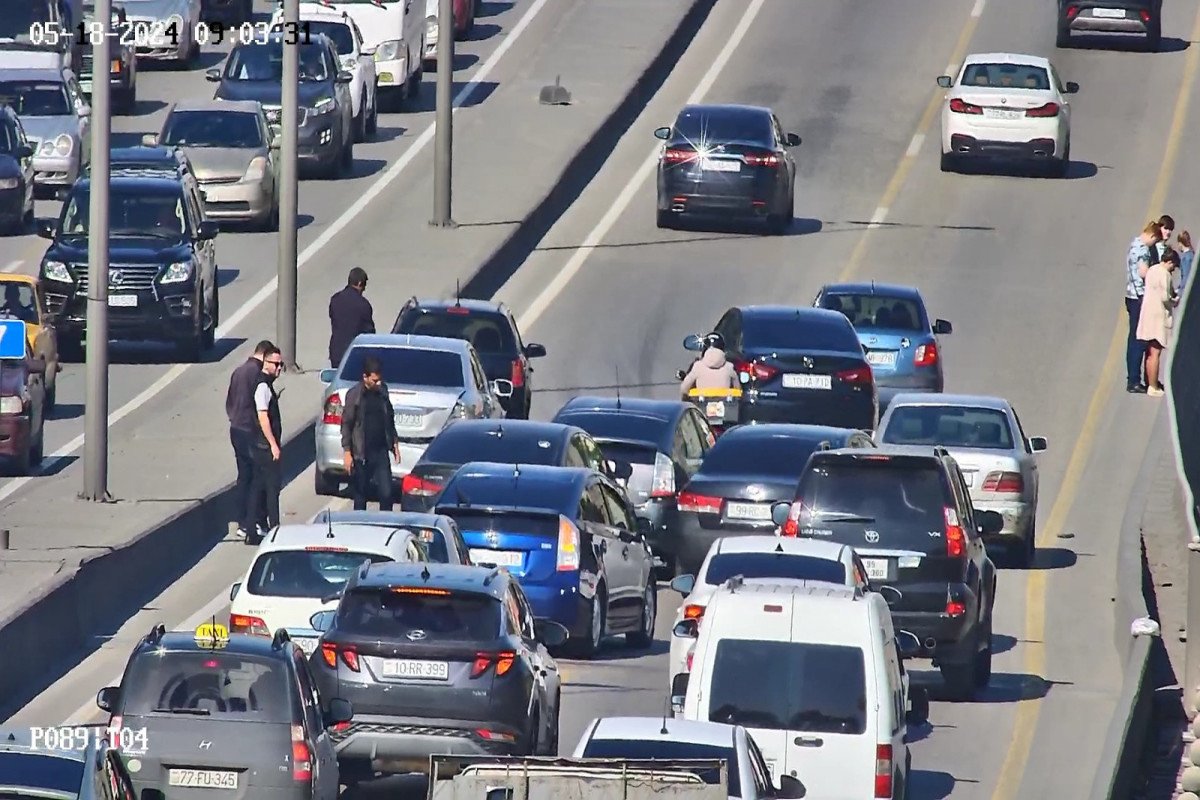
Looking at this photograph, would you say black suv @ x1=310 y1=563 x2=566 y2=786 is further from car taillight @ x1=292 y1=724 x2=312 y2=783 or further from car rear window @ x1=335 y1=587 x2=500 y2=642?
car taillight @ x1=292 y1=724 x2=312 y2=783

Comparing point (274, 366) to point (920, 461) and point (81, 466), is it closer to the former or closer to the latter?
point (81, 466)

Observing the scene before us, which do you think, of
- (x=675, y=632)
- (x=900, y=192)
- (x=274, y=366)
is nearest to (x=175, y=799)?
(x=675, y=632)

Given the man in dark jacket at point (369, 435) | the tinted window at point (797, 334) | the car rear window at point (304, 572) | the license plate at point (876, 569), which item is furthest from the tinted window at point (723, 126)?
the car rear window at point (304, 572)

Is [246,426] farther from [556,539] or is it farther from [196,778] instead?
[196,778]

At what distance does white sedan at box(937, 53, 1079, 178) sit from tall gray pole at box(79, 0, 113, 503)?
67.9 feet

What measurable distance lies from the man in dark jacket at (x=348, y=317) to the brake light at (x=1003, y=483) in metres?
7.57

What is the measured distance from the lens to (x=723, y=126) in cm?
4031

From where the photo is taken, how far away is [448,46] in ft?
136

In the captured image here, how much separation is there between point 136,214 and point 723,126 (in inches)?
395

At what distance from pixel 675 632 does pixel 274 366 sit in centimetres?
747

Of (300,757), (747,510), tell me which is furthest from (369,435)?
(300,757)

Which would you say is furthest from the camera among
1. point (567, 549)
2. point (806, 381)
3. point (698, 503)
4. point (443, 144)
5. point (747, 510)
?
point (443, 144)

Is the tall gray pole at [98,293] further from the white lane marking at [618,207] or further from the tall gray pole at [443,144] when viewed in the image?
the tall gray pole at [443,144]

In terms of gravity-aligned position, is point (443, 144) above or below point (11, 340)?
below
